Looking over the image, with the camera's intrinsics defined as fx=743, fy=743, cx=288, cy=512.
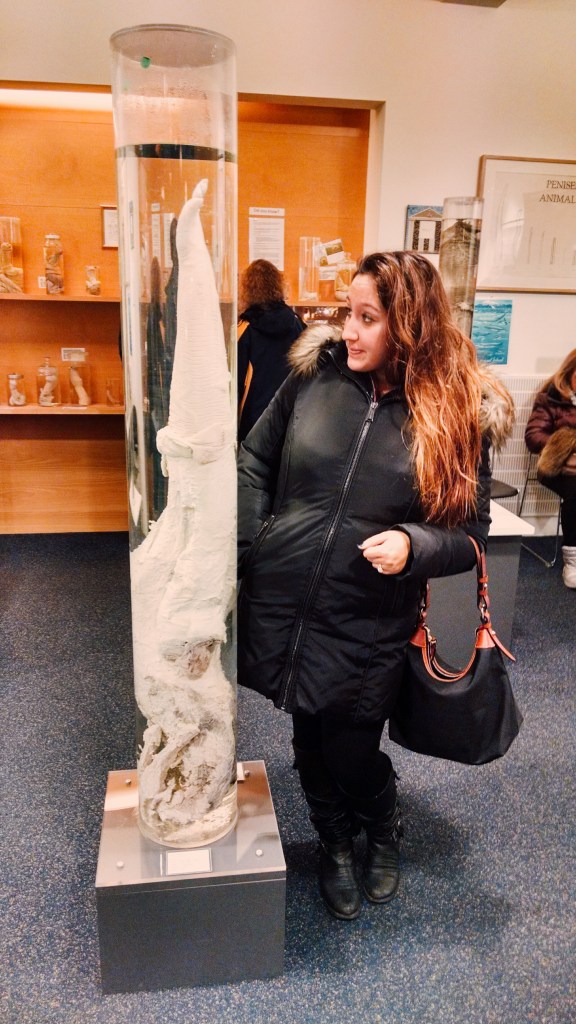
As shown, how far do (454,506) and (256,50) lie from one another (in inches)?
114

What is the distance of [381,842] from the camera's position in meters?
1.64

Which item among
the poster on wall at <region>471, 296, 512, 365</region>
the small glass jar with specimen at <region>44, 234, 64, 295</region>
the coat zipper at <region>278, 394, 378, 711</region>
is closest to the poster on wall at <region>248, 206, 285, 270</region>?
the small glass jar with specimen at <region>44, 234, 64, 295</region>

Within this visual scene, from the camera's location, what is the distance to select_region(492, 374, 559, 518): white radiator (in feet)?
13.3

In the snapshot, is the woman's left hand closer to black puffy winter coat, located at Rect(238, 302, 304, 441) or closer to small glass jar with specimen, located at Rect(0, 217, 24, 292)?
black puffy winter coat, located at Rect(238, 302, 304, 441)

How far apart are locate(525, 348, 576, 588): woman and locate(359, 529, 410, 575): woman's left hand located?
2476 millimetres

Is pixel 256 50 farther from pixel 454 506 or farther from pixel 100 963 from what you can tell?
pixel 100 963

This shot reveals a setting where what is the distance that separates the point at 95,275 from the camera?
Result: 12.2 feet

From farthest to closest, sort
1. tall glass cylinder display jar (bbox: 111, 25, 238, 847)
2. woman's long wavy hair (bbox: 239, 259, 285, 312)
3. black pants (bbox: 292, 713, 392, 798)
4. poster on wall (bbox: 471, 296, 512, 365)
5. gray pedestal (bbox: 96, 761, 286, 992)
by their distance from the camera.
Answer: poster on wall (bbox: 471, 296, 512, 365) < woman's long wavy hair (bbox: 239, 259, 285, 312) < black pants (bbox: 292, 713, 392, 798) < gray pedestal (bbox: 96, 761, 286, 992) < tall glass cylinder display jar (bbox: 111, 25, 238, 847)

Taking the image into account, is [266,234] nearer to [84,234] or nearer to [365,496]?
[84,234]

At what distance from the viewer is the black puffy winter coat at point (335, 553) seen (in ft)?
4.24

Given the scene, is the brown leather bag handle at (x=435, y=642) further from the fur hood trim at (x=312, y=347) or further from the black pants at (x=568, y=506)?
the black pants at (x=568, y=506)

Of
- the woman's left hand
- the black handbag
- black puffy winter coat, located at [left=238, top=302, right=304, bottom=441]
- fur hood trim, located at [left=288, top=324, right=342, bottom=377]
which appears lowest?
the black handbag

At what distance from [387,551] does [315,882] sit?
0.91m

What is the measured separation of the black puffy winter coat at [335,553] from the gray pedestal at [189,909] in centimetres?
30
